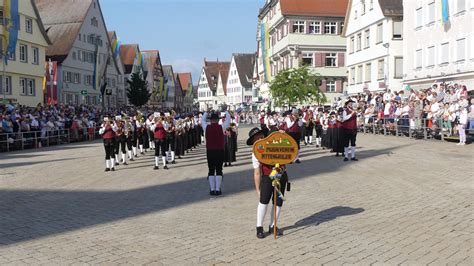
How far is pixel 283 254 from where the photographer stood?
6512 mm

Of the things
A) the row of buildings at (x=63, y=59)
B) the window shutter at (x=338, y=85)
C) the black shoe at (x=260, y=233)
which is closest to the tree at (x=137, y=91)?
the row of buildings at (x=63, y=59)

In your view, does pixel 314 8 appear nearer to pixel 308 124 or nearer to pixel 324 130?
pixel 308 124

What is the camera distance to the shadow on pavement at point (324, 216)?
807 cm

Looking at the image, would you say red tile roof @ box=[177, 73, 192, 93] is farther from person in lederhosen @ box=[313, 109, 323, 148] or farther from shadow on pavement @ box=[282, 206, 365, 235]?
shadow on pavement @ box=[282, 206, 365, 235]

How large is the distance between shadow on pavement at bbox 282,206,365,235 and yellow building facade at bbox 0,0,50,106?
37.0m

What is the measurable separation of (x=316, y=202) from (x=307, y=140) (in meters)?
15.6

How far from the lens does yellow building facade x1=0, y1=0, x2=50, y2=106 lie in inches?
1642

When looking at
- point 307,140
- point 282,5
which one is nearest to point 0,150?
point 307,140

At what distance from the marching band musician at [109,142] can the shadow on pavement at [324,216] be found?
8781mm

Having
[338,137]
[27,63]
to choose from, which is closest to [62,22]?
[27,63]

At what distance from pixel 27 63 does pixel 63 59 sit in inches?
379

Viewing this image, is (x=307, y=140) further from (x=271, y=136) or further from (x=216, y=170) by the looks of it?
(x=271, y=136)

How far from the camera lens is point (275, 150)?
7430 mm

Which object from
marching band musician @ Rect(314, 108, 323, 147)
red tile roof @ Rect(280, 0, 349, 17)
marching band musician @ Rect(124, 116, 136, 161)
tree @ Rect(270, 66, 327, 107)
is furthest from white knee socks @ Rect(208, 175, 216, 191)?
red tile roof @ Rect(280, 0, 349, 17)
